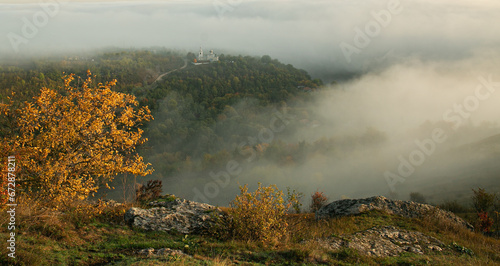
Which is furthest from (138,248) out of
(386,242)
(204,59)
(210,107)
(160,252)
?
(204,59)

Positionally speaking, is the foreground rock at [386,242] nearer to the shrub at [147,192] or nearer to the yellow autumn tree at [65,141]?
the yellow autumn tree at [65,141]

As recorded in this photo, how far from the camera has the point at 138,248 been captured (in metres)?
7.23

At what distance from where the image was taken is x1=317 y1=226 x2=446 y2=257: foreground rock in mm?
8722

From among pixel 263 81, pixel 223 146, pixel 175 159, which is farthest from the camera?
pixel 263 81

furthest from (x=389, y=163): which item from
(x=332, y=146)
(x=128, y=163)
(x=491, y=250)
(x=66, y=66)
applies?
(x=66, y=66)

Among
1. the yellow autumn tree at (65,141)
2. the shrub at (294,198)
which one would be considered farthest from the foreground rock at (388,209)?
the yellow autumn tree at (65,141)

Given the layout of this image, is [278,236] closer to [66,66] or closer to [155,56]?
[66,66]

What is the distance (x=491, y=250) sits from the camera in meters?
9.62

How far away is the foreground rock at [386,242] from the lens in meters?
8.72

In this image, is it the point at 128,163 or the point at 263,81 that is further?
the point at 263,81

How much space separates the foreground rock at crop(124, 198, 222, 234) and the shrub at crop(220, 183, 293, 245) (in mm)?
894

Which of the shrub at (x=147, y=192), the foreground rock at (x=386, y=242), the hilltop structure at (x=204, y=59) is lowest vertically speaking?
the foreground rock at (x=386, y=242)

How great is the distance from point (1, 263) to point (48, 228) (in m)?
2.03

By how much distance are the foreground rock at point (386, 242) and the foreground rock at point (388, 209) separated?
242 cm
